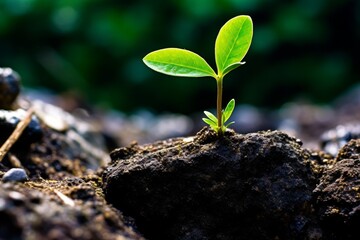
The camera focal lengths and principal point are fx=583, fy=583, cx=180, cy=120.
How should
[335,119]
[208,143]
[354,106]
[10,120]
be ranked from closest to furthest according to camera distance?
1. [208,143]
2. [10,120]
3. [335,119]
4. [354,106]

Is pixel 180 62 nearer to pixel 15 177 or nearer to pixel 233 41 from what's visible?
pixel 233 41

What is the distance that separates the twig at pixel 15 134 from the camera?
1.21 meters

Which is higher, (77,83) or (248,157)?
(77,83)

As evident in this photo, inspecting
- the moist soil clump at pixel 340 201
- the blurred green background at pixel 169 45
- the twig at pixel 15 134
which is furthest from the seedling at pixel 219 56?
the blurred green background at pixel 169 45

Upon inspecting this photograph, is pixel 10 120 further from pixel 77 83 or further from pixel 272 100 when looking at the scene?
pixel 272 100

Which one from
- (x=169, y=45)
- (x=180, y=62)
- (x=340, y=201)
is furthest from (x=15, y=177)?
(x=169, y=45)

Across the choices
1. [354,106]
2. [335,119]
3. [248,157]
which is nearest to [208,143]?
[248,157]

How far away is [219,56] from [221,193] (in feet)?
0.74

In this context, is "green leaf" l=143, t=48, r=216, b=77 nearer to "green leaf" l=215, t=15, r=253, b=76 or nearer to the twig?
"green leaf" l=215, t=15, r=253, b=76

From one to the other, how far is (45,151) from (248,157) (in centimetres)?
70

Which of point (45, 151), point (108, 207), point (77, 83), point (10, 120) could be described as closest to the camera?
point (108, 207)

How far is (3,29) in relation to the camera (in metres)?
5.02

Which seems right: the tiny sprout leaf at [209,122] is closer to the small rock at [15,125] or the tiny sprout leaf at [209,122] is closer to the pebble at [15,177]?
the pebble at [15,177]

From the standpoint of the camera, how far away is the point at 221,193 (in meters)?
0.93
